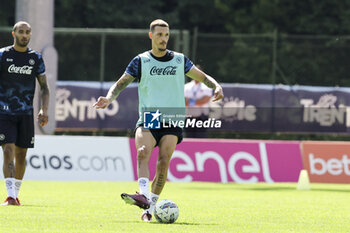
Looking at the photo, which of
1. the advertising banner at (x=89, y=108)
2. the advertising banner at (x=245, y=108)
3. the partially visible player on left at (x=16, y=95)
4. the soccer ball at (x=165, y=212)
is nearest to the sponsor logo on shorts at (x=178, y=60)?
the soccer ball at (x=165, y=212)

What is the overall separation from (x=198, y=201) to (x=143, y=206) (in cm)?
410

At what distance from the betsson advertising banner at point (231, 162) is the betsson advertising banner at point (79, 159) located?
277 millimetres

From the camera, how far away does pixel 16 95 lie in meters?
12.2

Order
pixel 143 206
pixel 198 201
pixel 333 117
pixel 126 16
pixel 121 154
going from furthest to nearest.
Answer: pixel 126 16
pixel 333 117
pixel 121 154
pixel 198 201
pixel 143 206

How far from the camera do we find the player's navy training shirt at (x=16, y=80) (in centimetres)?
1217

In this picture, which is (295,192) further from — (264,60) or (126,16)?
(126,16)

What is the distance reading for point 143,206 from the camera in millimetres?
10336

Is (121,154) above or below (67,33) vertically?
below

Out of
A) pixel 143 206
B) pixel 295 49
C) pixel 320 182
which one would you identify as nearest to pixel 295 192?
pixel 320 182

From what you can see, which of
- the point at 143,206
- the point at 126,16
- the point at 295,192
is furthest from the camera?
the point at 126,16

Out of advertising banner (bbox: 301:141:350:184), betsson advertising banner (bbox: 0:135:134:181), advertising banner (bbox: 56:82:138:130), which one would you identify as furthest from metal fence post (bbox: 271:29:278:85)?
betsson advertising banner (bbox: 0:135:134:181)

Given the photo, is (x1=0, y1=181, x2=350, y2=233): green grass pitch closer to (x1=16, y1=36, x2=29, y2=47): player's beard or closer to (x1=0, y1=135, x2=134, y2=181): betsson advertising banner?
(x1=0, y1=135, x2=134, y2=181): betsson advertising banner

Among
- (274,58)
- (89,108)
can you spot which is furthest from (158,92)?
(274,58)

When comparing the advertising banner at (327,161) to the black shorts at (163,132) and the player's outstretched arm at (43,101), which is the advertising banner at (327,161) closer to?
the player's outstretched arm at (43,101)
